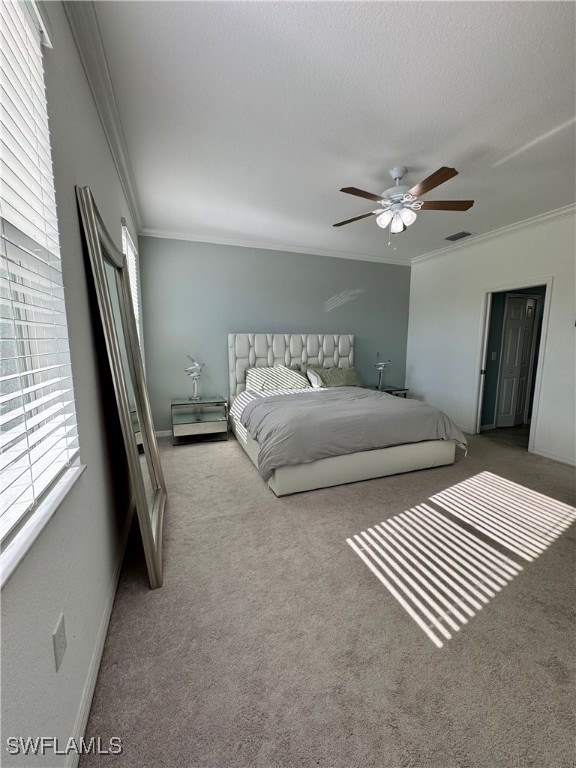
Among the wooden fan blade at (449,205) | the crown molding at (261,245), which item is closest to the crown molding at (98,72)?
the crown molding at (261,245)

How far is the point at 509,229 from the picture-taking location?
3980 millimetres

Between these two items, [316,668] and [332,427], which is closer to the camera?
[316,668]

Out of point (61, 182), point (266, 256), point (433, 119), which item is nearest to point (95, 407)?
point (61, 182)

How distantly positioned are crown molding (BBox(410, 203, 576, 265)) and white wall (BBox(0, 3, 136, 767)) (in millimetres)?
4455

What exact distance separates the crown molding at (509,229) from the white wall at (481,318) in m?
0.01

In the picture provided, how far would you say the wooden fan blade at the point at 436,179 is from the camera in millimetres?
1966

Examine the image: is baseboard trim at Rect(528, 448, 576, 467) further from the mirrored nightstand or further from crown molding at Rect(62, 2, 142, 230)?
crown molding at Rect(62, 2, 142, 230)

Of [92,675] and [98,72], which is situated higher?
[98,72]

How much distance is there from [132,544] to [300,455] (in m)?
1.41

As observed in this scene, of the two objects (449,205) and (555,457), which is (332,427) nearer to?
(449,205)

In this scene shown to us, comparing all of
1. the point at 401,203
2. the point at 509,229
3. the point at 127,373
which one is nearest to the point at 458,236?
the point at 509,229

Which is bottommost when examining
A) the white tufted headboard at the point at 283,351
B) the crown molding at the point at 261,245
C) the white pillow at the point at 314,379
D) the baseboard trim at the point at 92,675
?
the baseboard trim at the point at 92,675

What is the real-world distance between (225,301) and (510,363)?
15.3ft

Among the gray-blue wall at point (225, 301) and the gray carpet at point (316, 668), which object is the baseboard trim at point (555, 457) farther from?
the gray-blue wall at point (225, 301)
